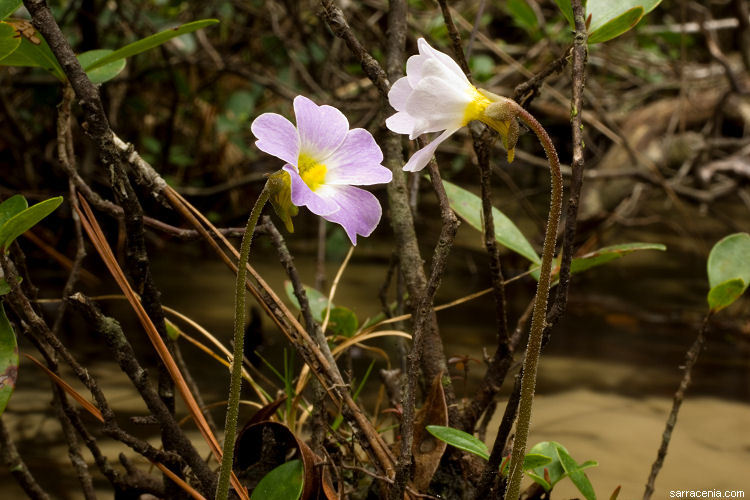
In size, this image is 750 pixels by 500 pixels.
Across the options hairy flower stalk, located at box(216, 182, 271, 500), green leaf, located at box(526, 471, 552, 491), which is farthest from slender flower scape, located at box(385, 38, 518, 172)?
green leaf, located at box(526, 471, 552, 491)

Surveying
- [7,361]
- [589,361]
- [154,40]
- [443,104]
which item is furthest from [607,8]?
[589,361]

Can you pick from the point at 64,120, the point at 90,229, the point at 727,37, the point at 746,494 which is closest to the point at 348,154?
the point at 90,229

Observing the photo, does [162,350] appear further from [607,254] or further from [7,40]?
[607,254]

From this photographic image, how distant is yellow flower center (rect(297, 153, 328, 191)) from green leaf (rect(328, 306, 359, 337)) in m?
0.42

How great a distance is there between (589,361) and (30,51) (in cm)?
124

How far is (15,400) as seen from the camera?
4.07 ft

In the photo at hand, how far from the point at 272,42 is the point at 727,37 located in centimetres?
292

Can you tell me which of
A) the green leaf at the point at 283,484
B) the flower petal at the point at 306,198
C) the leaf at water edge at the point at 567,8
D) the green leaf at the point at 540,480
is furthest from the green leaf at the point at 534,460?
the leaf at water edge at the point at 567,8

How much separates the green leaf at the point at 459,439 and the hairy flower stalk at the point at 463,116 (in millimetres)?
96

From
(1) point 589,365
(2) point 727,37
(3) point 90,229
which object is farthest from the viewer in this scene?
(2) point 727,37

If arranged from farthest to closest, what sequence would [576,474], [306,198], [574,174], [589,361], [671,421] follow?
1. [589,361]
2. [671,421]
3. [576,474]
4. [574,174]
5. [306,198]

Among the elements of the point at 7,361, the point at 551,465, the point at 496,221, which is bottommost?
the point at 7,361

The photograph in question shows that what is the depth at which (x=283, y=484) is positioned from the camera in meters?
0.67

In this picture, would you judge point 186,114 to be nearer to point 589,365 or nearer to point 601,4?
point 589,365
